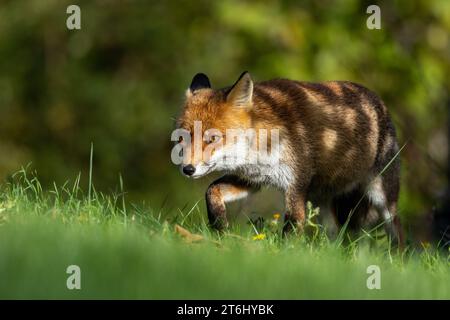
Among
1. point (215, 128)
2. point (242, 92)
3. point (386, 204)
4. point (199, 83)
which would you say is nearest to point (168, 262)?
point (215, 128)

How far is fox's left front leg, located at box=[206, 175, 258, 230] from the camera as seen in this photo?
22.9ft

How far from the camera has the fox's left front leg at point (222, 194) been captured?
6.97 meters

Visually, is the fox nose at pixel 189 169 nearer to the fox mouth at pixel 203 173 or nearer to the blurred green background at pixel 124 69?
the fox mouth at pixel 203 173

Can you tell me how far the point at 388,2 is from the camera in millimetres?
14664

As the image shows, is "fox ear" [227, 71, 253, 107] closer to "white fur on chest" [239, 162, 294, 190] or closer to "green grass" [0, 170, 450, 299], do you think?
"white fur on chest" [239, 162, 294, 190]

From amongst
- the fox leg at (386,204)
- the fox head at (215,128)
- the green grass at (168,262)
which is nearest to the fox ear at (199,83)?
the fox head at (215,128)

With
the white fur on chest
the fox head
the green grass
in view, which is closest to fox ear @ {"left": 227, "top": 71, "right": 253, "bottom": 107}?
the fox head

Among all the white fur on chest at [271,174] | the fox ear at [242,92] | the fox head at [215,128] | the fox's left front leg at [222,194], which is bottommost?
the fox's left front leg at [222,194]

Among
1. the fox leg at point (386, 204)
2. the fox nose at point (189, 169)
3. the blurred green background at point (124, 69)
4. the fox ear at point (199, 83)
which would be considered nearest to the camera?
the fox nose at point (189, 169)

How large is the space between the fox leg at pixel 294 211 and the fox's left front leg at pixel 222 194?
16.5 inches

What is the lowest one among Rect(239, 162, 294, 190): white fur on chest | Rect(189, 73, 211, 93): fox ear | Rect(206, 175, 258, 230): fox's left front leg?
Rect(206, 175, 258, 230): fox's left front leg

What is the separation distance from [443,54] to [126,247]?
10777 mm

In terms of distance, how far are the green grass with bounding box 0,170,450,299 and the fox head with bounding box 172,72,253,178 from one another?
0.53 metres

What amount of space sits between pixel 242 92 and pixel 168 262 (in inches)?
95.7
